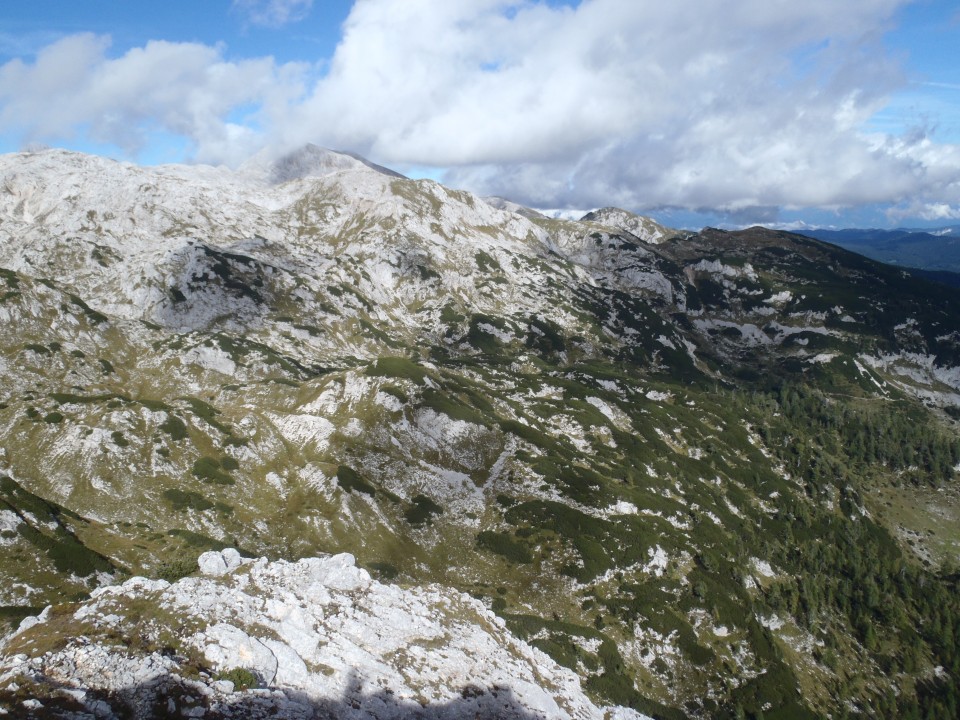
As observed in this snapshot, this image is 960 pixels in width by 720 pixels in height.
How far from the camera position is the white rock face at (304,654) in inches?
1010

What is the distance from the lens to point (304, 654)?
3198cm

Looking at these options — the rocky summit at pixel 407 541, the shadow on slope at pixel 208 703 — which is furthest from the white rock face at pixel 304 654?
the rocky summit at pixel 407 541

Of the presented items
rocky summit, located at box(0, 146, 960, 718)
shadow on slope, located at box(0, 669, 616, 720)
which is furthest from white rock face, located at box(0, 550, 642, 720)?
rocky summit, located at box(0, 146, 960, 718)

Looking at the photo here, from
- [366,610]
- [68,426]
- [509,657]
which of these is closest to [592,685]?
[509,657]

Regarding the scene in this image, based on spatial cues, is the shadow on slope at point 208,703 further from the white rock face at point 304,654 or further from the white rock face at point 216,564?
the white rock face at point 216,564

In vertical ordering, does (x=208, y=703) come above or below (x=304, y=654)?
above

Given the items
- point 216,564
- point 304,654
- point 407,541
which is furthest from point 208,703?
point 407,541

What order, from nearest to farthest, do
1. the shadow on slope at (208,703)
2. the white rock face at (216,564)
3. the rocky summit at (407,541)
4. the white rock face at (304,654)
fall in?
the shadow on slope at (208,703) < the white rock face at (304,654) < the rocky summit at (407,541) < the white rock face at (216,564)

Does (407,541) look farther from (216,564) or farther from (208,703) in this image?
(208,703)

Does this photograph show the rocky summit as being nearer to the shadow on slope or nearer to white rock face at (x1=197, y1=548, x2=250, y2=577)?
the shadow on slope

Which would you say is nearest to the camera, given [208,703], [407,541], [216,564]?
[208,703]

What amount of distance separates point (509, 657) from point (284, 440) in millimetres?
73729

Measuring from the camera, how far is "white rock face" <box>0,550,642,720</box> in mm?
25656

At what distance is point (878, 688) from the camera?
89.6m
